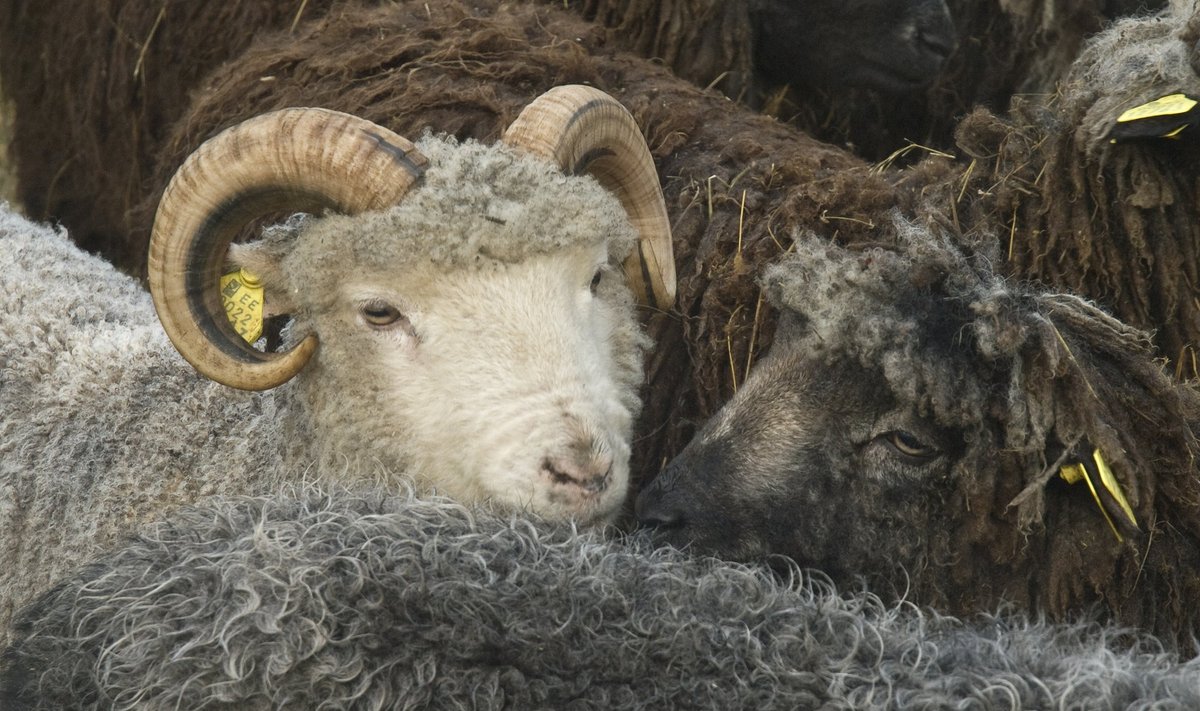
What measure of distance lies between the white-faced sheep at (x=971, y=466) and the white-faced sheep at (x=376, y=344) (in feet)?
1.39

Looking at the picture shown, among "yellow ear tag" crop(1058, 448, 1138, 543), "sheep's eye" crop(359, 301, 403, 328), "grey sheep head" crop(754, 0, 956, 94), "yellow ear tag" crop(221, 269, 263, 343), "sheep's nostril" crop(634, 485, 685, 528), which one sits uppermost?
"grey sheep head" crop(754, 0, 956, 94)

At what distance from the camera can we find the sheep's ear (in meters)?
3.71

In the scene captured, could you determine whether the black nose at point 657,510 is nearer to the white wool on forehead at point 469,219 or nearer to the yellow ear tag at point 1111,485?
the white wool on forehead at point 469,219

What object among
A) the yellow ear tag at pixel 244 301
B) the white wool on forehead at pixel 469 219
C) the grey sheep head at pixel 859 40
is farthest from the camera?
the grey sheep head at pixel 859 40

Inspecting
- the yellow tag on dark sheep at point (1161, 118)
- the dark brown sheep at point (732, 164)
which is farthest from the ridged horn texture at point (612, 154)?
the yellow tag on dark sheep at point (1161, 118)

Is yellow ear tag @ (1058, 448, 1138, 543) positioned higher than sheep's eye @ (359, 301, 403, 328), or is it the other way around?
yellow ear tag @ (1058, 448, 1138, 543)

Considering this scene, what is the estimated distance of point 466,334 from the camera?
3.41 meters

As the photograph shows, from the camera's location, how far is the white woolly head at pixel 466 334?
3.29 meters

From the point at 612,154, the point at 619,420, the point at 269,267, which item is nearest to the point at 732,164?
the point at 612,154

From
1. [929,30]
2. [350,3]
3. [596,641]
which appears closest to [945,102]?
[929,30]

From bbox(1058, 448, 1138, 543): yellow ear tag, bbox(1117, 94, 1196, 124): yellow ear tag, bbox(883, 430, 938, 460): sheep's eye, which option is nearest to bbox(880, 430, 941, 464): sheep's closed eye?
bbox(883, 430, 938, 460): sheep's eye

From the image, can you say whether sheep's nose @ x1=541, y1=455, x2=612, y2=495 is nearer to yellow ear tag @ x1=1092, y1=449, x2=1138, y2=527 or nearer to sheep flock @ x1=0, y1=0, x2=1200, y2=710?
sheep flock @ x1=0, y1=0, x2=1200, y2=710

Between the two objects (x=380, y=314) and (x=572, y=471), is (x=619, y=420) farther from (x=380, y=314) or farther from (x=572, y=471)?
(x=380, y=314)

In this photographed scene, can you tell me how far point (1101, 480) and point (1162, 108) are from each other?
3.51 feet
